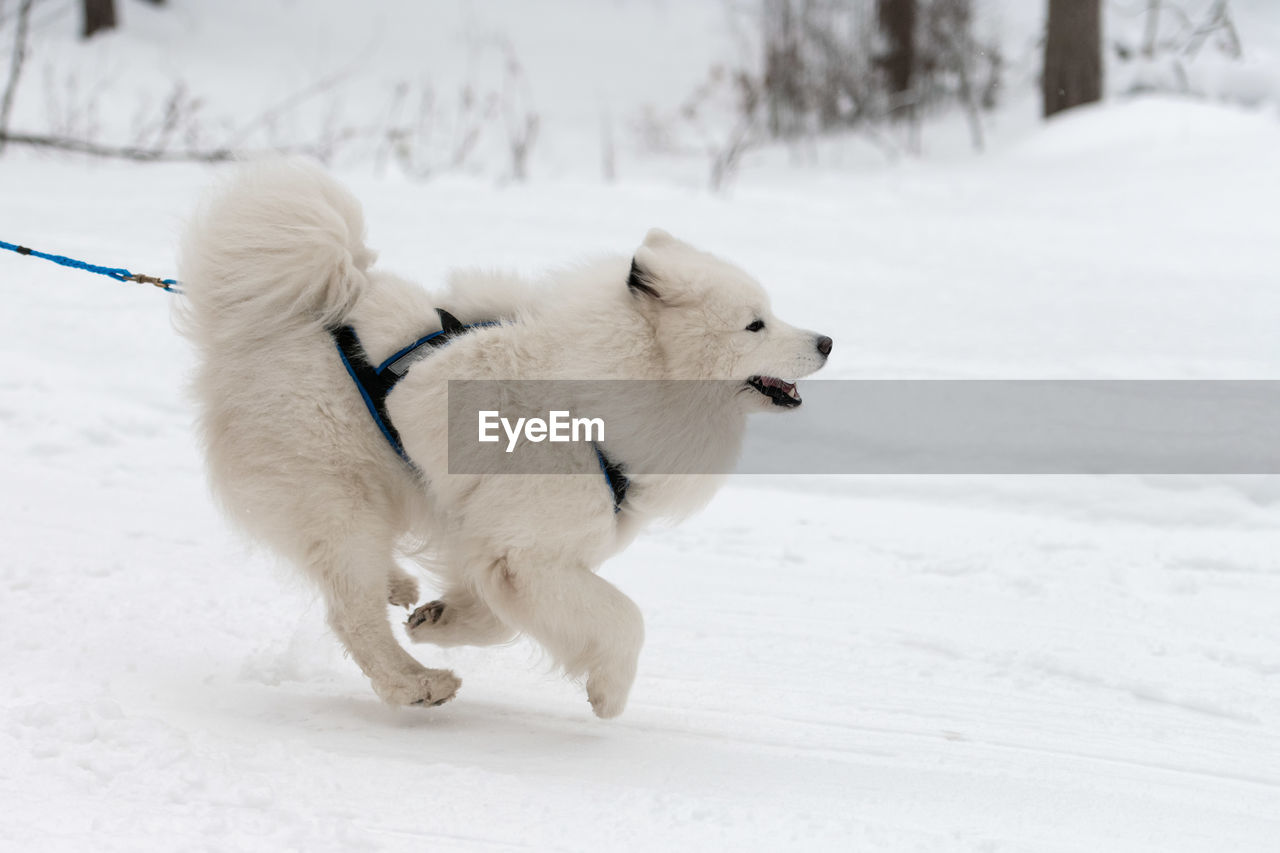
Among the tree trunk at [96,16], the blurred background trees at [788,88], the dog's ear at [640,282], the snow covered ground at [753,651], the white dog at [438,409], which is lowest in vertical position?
the snow covered ground at [753,651]

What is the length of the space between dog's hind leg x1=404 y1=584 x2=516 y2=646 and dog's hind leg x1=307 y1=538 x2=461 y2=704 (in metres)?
0.23

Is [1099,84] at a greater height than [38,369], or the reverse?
[1099,84]

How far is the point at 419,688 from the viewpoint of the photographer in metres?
3.35

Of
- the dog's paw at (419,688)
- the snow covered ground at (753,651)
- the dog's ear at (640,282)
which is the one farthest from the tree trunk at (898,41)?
the dog's paw at (419,688)

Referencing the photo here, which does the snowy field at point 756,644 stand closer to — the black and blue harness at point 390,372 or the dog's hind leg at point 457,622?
the dog's hind leg at point 457,622

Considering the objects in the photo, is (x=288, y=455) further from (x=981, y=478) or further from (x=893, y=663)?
(x=981, y=478)

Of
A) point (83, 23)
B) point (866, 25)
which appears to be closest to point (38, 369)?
point (866, 25)

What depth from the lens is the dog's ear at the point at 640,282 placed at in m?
3.28

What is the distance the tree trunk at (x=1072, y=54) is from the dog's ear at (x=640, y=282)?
34.7ft

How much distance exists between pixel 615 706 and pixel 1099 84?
1155cm

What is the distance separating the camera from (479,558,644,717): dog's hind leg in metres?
3.25

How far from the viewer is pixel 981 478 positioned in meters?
5.61

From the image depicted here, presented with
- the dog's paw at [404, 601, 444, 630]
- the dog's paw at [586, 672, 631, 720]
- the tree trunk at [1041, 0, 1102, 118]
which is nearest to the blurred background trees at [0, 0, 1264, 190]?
the tree trunk at [1041, 0, 1102, 118]

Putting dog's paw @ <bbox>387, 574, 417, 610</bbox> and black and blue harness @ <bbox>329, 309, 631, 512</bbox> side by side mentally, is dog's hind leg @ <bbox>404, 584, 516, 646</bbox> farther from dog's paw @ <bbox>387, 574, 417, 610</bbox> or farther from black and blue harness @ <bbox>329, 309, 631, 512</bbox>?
black and blue harness @ <bbox>329, 309, 631, 512</bbox>
